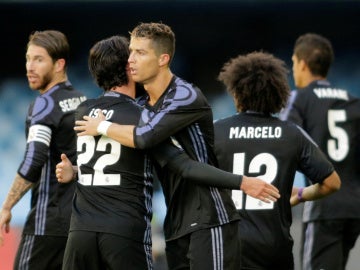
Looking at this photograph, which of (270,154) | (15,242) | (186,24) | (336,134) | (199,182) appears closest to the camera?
(199,182)

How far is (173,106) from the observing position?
19.1 feet

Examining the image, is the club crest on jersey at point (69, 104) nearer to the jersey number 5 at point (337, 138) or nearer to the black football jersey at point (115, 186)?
the black football jersey at point (115, 186)

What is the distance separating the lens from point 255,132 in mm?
6500

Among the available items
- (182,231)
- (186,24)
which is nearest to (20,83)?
(186,24)

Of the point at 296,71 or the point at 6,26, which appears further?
the point at 6,26

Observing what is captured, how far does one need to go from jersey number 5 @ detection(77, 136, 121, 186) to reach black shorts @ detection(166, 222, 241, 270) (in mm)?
489

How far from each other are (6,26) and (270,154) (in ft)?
25.1

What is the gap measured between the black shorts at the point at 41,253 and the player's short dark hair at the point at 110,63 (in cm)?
135

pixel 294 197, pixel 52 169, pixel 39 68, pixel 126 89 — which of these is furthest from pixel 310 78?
pixel 126 89

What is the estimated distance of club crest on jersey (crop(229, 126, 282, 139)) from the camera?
6.49 meters

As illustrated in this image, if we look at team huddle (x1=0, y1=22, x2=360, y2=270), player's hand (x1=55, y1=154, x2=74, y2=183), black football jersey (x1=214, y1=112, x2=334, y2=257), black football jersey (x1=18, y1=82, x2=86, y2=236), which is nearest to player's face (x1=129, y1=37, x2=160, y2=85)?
team huddle (x1=0, y1=22, x2=360, y2=270)

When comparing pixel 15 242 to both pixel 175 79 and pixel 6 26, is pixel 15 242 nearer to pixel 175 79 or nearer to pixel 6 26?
pixel 6 26

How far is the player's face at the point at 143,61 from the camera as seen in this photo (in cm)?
594

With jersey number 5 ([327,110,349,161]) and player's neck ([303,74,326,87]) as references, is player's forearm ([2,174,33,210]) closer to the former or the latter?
jersey number 5 ([327,110,349,161])
